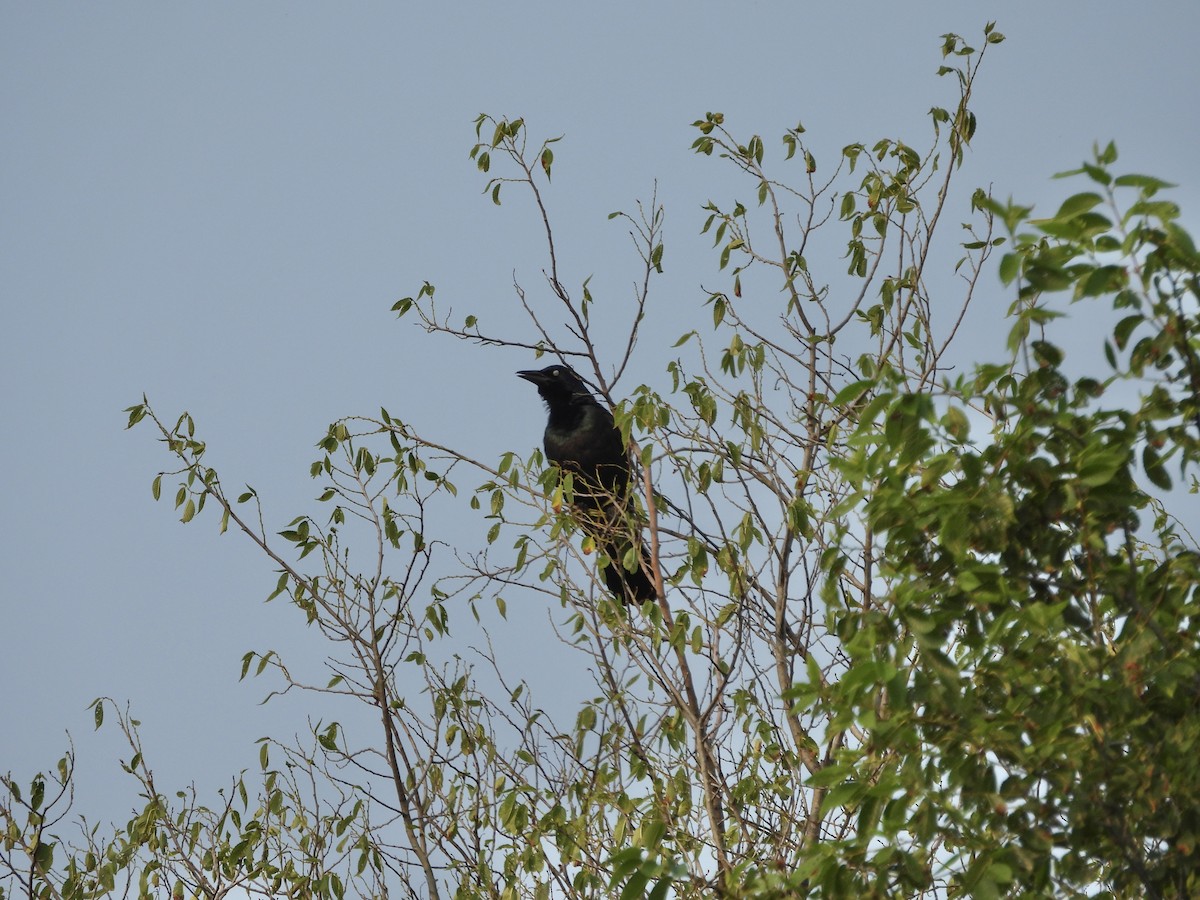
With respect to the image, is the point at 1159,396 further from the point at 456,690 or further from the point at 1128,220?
the point at 456,690

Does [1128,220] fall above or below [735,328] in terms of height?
below

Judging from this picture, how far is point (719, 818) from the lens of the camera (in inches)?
163

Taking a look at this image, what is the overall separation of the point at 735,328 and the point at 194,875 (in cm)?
313

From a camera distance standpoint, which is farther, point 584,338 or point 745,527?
point 584,338

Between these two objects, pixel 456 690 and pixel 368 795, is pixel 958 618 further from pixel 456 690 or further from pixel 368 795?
pixel 368 795

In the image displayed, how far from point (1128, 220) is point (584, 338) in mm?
3015

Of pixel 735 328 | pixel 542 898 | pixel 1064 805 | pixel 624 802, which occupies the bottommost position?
pixel 1064 805

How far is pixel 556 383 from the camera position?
7680mm

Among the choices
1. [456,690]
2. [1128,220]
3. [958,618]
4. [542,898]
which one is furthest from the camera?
[456,690]

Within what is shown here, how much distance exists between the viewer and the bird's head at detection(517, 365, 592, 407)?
7.64 meters

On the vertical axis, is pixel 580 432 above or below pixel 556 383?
below

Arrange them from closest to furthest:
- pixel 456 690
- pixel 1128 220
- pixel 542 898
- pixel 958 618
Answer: pixel 1128 220, pixel 958 618, pixel 542 898, pixel 456 690

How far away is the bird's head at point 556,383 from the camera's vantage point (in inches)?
301

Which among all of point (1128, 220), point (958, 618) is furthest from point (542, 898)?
point (1128, 220)
